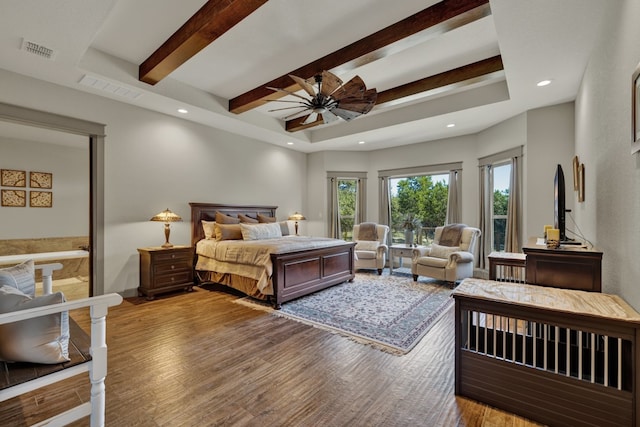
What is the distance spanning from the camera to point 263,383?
83.3 inches

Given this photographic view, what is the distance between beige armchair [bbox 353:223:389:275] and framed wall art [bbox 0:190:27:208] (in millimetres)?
6478

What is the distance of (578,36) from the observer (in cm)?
246

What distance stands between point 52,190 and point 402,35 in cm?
707

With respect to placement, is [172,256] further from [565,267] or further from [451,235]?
[451,235]

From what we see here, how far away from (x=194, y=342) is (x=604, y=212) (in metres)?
3.78

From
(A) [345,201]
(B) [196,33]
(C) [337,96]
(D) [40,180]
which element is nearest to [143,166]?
(B) [196,33]

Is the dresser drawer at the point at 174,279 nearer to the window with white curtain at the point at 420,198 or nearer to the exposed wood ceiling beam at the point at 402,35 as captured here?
the exposed wood ceiling beam at the point at 402,35

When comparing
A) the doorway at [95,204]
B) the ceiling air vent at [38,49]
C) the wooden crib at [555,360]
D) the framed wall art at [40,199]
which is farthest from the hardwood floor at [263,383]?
the framed wall art at [40,199]

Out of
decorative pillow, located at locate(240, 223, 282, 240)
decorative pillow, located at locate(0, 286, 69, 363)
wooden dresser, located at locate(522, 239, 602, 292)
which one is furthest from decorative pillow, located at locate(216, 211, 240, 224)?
wooden dresser, located at locate(522, 239, 602, 292)

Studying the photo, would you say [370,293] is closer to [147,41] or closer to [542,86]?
[542,86]

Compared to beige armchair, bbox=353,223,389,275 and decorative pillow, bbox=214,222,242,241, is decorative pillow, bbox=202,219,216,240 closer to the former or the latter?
decorative pillow, bbox=214,222,242,241

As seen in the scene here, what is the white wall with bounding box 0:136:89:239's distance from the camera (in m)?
5.27

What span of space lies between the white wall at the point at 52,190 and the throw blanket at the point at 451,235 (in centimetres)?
731

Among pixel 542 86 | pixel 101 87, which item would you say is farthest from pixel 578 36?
pixel 101 87
